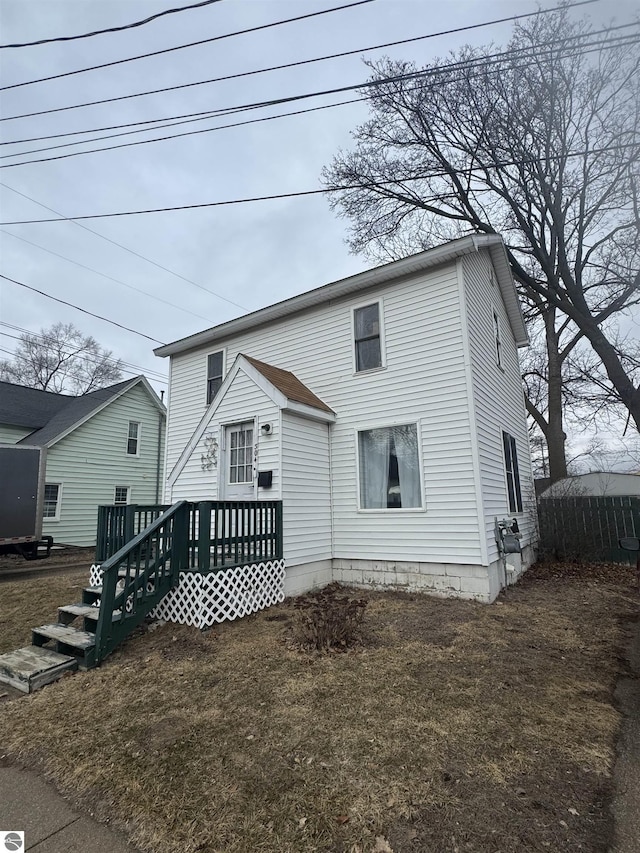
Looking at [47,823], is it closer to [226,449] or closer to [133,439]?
[226,449]

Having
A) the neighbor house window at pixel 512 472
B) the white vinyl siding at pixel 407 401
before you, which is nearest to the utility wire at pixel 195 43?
the white vinyl siding at pixel 407 401

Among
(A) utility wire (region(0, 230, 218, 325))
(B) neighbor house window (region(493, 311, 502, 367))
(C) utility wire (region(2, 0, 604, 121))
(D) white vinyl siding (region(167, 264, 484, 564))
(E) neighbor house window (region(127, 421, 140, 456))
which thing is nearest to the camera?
(C) utility wire (region(2, 0, 604, 121))

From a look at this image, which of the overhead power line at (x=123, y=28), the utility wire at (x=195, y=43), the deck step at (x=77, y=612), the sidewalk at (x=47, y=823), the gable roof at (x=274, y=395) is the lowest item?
the sidewalk at (x=47, y=823)

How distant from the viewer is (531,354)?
826 inches

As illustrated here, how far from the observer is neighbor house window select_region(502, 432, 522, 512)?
29.2 feet

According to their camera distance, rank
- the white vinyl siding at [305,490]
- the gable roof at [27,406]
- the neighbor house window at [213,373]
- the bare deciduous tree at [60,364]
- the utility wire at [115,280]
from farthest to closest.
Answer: the bare deciduous tree at [60,364]
the gable roof at [27,406]
the neighbor house window at [213,373]
the utility wire at [115,280]
the white vinyl siding at [305,490]

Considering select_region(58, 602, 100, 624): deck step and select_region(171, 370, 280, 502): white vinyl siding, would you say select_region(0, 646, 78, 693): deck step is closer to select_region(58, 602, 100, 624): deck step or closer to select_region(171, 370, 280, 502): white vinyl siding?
select_region(58, 602, 100, 624): deck step

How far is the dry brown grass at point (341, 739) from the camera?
6.98 feet

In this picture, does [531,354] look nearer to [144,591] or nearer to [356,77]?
[356,77]

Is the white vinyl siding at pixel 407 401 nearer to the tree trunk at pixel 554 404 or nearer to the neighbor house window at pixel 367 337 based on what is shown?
the neighbor house window at pixel 367 337

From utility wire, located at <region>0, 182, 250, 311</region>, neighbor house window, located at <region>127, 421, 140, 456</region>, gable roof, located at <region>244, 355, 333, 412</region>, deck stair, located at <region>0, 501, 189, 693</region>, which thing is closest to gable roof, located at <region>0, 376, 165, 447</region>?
neighbor house window, located at <region>127, 421, 140, 456</region>

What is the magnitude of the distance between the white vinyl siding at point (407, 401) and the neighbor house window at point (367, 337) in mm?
151

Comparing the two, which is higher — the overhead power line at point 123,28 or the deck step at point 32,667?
the overhead power line at point 123,28

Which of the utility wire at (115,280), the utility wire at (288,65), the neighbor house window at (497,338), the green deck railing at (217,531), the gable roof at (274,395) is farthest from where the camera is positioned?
the utility wire at (115,280)
